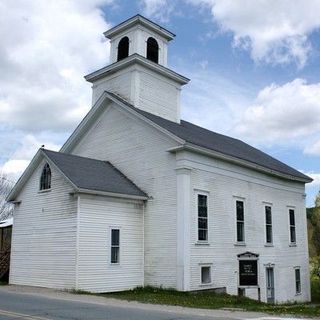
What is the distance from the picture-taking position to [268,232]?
2947 centimetres

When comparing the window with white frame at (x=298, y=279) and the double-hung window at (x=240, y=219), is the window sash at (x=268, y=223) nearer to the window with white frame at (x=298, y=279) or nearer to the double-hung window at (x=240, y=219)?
the double-hung window at (x=240, y=219)

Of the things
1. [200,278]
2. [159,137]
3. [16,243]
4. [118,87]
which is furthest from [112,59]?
[200,278]

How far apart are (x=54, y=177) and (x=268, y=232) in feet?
44.8

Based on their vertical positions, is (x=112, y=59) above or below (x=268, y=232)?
above

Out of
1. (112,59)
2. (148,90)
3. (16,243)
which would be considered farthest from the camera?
(112,59)

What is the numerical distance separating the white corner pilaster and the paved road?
579 cm

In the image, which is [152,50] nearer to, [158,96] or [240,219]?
[158,96]

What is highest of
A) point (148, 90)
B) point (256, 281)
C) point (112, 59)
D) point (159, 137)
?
point (112, 59)

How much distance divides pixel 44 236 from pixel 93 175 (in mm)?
3535

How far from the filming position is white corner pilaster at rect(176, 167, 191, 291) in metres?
22.2

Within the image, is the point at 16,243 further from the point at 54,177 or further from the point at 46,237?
the point at 54,177

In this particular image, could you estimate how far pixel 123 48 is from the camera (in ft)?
97.9

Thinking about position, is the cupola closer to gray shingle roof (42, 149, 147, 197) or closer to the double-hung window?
gray shingle roof (42, 149, 147, 197)

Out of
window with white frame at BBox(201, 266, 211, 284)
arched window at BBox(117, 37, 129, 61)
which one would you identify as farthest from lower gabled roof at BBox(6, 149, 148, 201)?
arched window at BBox(117, 37, 129, 61)
